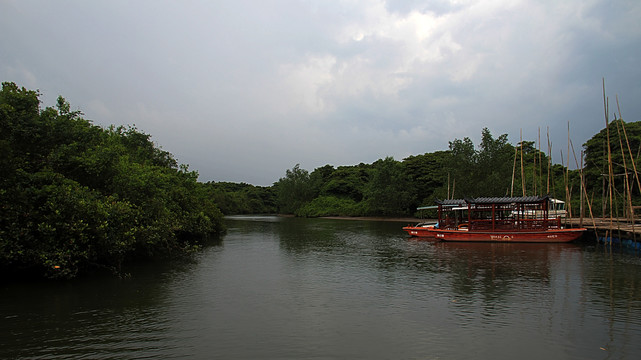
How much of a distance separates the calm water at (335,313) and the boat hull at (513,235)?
7.89m

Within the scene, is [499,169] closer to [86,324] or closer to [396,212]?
[396,212]

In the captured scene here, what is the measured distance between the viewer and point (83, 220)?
512 inches

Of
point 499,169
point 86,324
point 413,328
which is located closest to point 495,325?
point 413,328

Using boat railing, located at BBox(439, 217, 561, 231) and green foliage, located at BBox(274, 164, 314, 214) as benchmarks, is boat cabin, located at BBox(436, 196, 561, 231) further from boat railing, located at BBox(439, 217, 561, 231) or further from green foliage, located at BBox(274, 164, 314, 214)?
green foliage, located at BBox(274, 164, 314, 214)

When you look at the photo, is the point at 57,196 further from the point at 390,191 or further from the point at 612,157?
the point at 390,191

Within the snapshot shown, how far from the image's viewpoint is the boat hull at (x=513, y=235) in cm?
2598

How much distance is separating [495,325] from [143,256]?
16.6 metres

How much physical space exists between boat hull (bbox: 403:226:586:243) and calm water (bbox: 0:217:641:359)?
7.89 metres

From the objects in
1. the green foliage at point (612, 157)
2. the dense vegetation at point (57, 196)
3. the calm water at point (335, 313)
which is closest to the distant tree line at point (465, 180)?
the green foliage at point (612, 157)

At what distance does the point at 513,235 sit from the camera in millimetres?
26812

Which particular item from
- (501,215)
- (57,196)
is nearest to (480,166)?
(501,215)

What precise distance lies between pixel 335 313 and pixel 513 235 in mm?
20905

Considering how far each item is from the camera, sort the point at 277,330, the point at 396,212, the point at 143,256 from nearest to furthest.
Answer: the point at 277,330 < the point at 143,256 < the point at 396,212

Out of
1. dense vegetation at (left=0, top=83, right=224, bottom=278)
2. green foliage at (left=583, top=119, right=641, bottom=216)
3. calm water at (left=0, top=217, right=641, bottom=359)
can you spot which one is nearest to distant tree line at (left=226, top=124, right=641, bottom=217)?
green foliage at (left=583, top=119, right=641, bottom=216)
